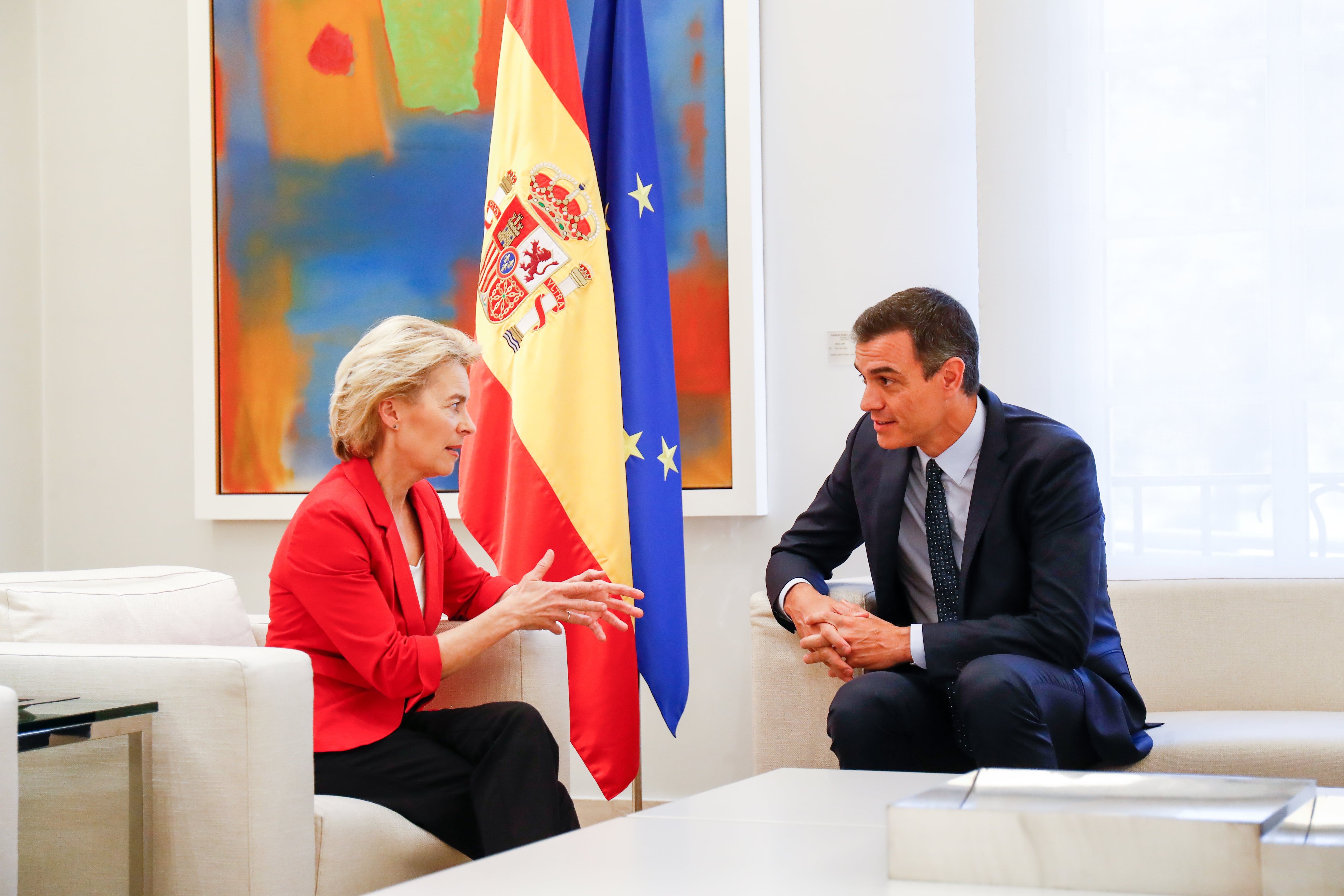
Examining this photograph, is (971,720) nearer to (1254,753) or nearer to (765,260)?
(1254,753)

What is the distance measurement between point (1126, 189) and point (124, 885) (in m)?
2.69

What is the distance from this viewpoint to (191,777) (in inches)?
66.1

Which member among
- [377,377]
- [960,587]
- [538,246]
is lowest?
[960,587]

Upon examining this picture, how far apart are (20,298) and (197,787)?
2.63 metres

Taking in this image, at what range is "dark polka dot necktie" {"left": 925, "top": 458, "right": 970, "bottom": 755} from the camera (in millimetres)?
2221

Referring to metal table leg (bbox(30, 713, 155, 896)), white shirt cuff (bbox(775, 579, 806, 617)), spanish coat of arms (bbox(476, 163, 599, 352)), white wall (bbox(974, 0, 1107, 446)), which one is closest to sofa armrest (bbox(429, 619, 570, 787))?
white shirt cuff (bbox(775, 579, 806, 617))

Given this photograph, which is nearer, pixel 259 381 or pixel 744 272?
pixel 744 272

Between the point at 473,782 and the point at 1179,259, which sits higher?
the point at 1179,259

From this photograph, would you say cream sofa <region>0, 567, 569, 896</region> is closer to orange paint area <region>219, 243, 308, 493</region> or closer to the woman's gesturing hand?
the woman's gesturing hand

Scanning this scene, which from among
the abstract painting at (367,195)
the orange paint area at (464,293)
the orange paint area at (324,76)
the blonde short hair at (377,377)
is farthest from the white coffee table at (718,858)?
the orange paint area at (324,76)

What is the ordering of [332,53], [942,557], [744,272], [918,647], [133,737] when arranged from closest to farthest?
[133,737] → [918,647] → [942,557] → [744,272] → [332,53]

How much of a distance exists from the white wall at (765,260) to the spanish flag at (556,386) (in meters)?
0.75

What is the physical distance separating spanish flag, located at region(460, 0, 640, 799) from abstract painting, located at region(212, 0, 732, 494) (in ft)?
2.12

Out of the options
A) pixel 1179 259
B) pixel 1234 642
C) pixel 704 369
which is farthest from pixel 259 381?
pixel 1234 642
